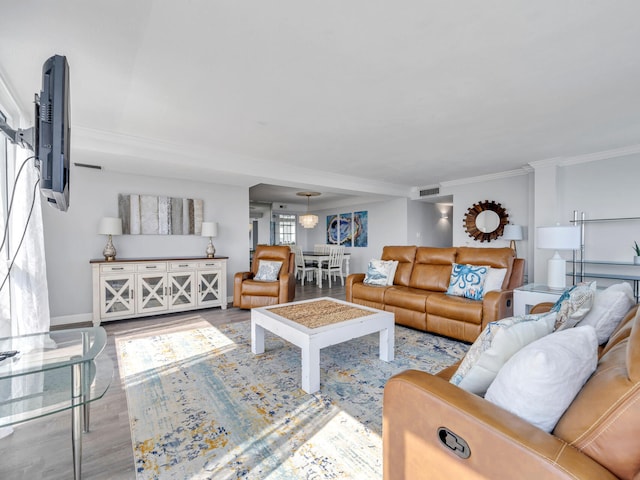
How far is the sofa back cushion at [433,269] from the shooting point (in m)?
3.81

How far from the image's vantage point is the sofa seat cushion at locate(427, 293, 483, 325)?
A: 3035 millimetres

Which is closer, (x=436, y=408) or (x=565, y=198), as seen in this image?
(x=436, y=408)

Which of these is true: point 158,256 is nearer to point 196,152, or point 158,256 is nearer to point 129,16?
point 196,152

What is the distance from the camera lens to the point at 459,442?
89cm

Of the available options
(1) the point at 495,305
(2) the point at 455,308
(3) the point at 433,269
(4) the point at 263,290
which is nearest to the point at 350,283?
(3) the point at 433,269

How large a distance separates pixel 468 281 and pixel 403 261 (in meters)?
1.07

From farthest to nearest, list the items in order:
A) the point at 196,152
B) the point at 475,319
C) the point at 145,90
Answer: the point at 196,152, the point at 475,319, the point at 145,90

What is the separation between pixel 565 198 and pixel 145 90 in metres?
5.56

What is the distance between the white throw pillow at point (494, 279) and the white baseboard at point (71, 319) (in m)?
4.91

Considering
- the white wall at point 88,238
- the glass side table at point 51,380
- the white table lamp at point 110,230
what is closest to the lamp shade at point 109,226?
the white table lamp at point 110,230

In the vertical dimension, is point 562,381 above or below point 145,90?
below

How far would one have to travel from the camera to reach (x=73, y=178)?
410cm

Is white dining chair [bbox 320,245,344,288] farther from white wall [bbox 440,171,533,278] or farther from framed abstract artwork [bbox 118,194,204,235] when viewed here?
framed abstract artwork [bbox 118,194,204,235]

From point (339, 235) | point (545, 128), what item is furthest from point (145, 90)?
point (339, 235)
